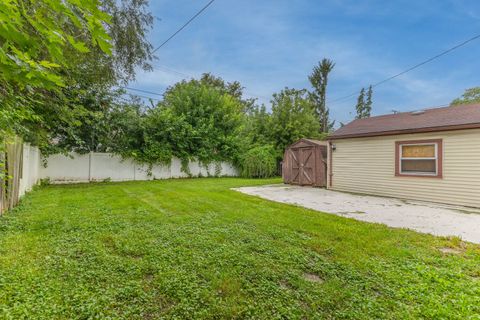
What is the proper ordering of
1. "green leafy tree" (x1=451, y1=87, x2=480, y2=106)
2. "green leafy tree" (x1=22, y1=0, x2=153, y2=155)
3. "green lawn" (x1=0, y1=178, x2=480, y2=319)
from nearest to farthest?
"green lawn" (x1=0, y1=178, x2=480, y2=319)
"green leafy tree" (x1=22, y1=0, x2=153, y2=155)
"green leafy tree" (x1=451, y1=87, x2=480, y2=106)

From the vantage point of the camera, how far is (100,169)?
34.5 ft

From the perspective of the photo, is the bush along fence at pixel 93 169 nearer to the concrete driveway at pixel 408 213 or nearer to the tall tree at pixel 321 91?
the concrete driveway at pixel 408 213

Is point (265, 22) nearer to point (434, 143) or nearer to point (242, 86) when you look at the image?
point (434, 143)

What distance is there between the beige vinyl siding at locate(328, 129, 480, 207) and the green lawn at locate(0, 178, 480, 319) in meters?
3.70

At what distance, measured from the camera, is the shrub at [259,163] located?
14.2m

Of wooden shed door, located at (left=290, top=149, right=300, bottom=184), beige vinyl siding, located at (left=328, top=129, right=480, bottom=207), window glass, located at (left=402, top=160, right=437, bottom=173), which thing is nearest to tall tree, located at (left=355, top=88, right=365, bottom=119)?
wooden shed door, located at (left=290, top=149, right=300, bottom=184)

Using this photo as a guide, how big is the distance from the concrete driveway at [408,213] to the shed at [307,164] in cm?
270

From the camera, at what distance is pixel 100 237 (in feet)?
10.8

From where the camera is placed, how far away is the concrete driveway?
418 centimetres

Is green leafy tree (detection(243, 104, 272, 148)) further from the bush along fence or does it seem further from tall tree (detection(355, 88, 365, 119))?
tall tree (detection(355, 88, 365, 119))

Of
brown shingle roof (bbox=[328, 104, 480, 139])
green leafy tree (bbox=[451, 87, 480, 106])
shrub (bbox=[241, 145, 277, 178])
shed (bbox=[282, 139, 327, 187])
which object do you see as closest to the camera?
brown shingle roof (bbox=[328, 104, 480, 139])

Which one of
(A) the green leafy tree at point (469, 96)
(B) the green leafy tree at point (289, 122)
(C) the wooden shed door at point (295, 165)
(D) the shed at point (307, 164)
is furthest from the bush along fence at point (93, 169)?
(A) the green leafy tree at point (469, 96)

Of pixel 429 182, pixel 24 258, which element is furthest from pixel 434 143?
pixel 24 258

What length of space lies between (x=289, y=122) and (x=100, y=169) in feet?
36.5
